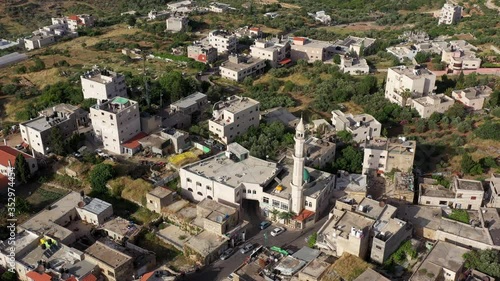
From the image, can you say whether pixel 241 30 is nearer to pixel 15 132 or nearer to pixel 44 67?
pixel 44 67

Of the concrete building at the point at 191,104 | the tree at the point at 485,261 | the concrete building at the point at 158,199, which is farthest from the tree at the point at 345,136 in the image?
the concrete building at the point at 158,199

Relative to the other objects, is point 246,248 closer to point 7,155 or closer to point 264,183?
point 264,183

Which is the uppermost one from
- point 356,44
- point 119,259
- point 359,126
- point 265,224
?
point 359,126

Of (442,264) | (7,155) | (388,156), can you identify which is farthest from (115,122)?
(442,264)

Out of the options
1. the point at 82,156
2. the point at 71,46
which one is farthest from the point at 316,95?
the point at 71,46

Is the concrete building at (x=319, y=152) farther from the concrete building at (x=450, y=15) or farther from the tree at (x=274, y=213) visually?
the concrete building at (x=450, y=15)
